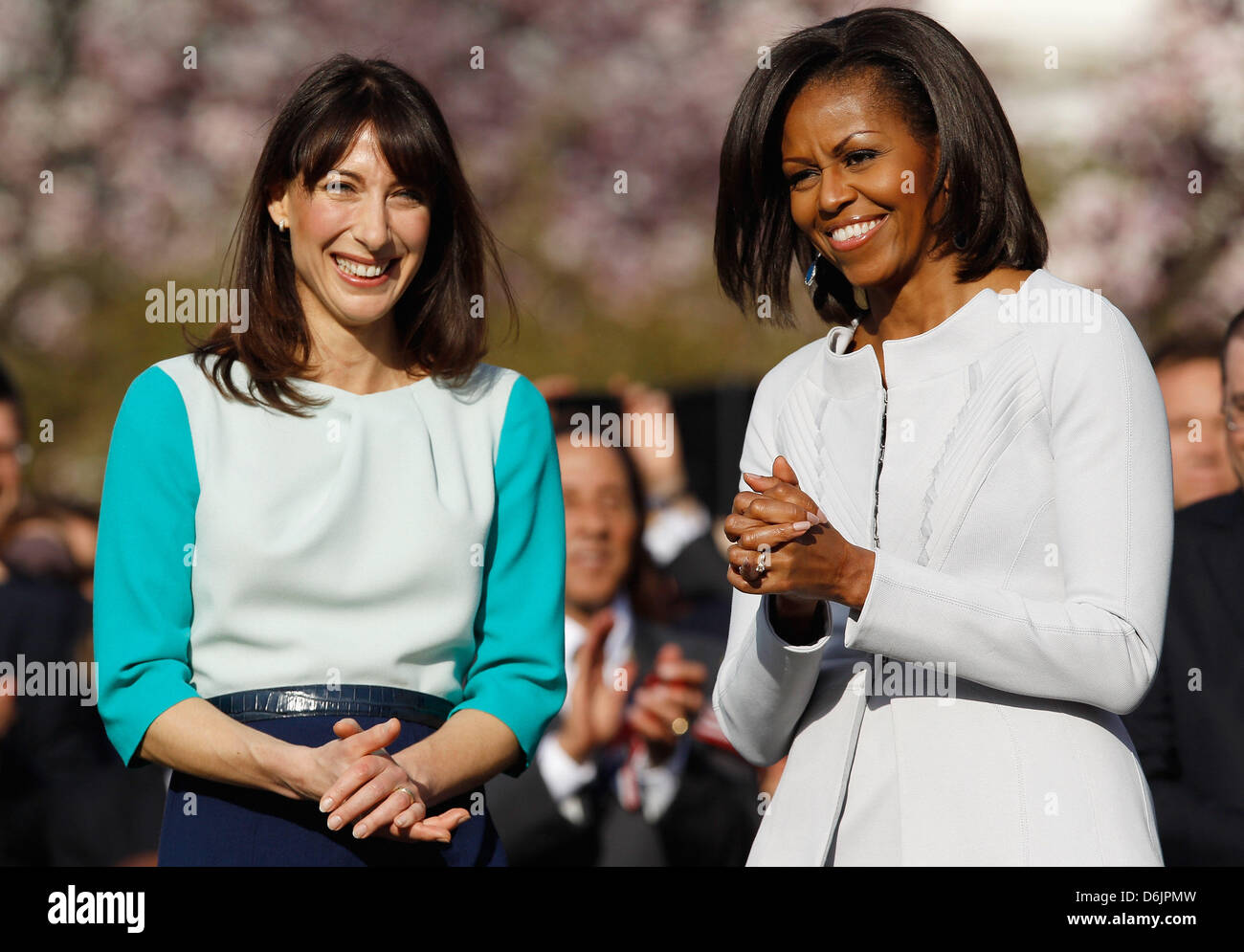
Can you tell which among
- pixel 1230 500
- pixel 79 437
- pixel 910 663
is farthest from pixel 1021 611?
pixel 79 437

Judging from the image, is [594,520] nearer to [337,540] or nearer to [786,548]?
[337,540]

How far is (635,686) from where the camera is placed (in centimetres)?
513

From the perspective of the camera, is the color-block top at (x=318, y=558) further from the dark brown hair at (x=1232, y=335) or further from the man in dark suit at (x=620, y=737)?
the dark brown hair at (x=1232, y=335)

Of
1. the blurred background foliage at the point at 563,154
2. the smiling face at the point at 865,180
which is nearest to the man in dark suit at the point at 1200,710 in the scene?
the smiling face at the point at 865,180

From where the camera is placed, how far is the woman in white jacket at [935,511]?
243 centimetres

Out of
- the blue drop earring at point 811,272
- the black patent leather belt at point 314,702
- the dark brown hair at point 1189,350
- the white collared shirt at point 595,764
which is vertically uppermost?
the blue drop earring at point 811,272

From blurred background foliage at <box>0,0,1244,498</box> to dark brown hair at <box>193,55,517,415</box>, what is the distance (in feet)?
15.8

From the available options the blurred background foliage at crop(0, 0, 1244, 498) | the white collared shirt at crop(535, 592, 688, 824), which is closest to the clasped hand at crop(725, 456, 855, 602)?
the white collared shirt at crop(535, 592, 688, 824)

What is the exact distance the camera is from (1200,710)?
4027 mm

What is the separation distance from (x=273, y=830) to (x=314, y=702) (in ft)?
0.71

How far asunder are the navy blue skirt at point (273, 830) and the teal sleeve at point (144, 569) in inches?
5.3

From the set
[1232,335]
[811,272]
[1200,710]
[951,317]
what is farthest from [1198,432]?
[951,317]

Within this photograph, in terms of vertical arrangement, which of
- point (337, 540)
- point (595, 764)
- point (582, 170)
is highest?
point (582, 170)

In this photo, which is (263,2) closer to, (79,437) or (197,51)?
(197,51)
